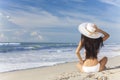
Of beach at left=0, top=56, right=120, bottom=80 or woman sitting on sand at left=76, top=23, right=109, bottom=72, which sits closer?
beach at left=0, top=56, right=120, bottom=80

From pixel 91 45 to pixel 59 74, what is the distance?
43cm

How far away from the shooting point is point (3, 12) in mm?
3715

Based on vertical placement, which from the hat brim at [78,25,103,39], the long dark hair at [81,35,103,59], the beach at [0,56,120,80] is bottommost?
the beach at [0,56,120,80]

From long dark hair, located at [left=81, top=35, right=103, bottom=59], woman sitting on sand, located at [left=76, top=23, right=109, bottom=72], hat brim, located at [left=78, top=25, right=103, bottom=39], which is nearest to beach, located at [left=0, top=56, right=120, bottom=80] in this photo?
woman sitting on sand, located at [left=76, top=23, right=109, bottom=72]

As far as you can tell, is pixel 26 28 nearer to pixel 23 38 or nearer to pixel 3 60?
pixel 23 38

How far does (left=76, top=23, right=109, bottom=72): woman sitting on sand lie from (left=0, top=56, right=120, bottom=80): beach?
95 millimetres

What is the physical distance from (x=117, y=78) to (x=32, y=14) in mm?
1563

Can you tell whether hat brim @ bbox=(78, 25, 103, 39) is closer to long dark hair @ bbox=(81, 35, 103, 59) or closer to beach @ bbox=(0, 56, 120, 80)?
long dark hair @ bbox=(81, 35, 103, 59)

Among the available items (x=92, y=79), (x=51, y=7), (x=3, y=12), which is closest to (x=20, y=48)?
(x=51, y=7)

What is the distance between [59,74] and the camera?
334 centimetres

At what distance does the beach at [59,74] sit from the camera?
3000 millimetres

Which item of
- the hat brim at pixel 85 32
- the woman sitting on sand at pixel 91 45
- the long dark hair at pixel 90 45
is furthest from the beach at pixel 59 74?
the hat brim at pixel 85 32

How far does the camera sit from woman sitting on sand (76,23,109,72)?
3.32 meters

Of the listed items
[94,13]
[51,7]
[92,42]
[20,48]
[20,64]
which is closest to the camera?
[92,42]
